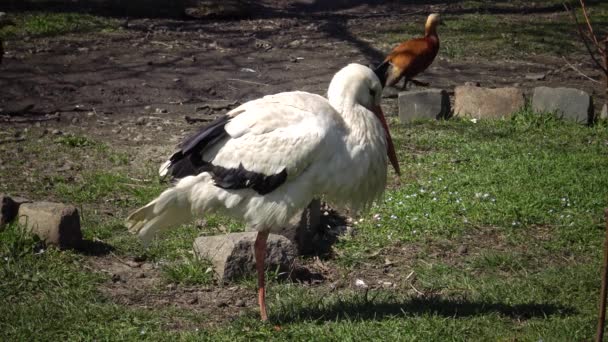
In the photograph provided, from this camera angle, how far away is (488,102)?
31.1 ft

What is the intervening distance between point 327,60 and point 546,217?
18.7ft

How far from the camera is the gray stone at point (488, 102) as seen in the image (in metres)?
9.40

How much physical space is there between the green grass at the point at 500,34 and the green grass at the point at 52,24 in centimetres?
389

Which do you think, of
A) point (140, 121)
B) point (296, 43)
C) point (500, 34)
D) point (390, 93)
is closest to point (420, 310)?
point (140, 121)

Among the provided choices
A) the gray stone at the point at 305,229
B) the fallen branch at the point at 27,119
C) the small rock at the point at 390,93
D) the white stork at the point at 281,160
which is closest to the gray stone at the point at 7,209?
the white stork at the point at 281,160

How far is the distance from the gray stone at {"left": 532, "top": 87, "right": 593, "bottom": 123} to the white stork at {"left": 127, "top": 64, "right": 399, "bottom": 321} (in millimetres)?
4537

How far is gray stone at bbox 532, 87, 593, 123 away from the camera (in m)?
9.13

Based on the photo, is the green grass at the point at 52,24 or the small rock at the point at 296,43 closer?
the green grass at the point at 52,24

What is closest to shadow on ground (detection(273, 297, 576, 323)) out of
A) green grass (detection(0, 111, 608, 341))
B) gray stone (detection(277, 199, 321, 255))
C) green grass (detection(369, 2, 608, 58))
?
green grass (detection(0, 111, 608, 341))

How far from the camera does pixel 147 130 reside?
8.86m

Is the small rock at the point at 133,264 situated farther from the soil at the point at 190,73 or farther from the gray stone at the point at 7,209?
the gray stone at the point at 7,209

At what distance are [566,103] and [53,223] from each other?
5505mm

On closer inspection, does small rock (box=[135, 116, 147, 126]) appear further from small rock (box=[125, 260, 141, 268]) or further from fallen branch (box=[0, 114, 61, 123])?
small rock (box=[125, 260, 141, 268])

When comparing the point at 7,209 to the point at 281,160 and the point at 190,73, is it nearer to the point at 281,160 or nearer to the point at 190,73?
the point at 281,160
